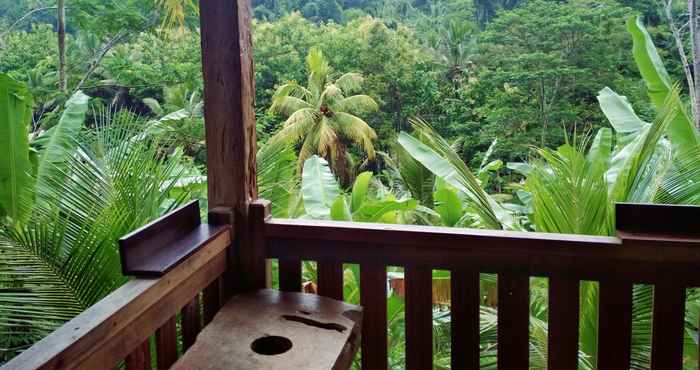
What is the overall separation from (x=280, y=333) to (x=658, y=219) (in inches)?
35.7

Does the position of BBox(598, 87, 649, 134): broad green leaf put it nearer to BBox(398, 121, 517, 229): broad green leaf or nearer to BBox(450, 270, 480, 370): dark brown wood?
BBox(398, 121, 517, 229): broad green leaf

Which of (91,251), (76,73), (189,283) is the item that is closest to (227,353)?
(189,283)

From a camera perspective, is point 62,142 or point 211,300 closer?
point 211,300

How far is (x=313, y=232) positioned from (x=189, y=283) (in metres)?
0.35

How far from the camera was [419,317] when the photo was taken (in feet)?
4.84

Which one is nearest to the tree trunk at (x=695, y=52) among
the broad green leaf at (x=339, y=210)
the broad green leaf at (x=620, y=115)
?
the broad green leaf at (x=620, y=115)

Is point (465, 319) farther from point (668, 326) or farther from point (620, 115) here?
point (620, 115)

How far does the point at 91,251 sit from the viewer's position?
1.87 metres

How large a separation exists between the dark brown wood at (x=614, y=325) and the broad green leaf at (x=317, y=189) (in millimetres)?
1769

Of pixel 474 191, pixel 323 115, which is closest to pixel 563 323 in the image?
pixel 474 191

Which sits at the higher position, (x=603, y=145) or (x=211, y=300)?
(x=603, y=145)

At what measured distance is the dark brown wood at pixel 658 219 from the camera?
125cm

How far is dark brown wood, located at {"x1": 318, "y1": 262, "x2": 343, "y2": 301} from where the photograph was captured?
1546 mm

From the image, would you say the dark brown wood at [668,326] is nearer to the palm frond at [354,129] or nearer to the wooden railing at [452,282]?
the wooden railing at [452,282]
